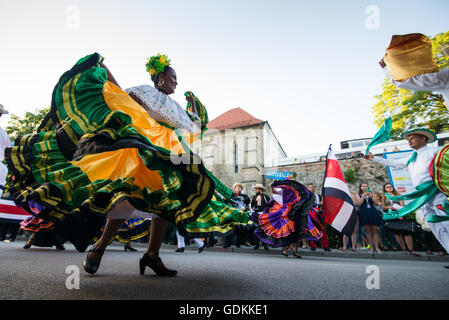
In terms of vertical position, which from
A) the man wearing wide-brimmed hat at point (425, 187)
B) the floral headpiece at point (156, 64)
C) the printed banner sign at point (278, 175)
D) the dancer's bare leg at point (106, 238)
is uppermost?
the printed banner sign at point (278, 175)

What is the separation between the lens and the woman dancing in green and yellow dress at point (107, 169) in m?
1.68

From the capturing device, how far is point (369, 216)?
277 inches

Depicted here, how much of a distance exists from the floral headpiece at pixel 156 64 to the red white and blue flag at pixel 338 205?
3.78 meters

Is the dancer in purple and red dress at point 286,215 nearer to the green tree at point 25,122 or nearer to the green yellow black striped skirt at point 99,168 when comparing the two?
the green yellow black striped skirt at point 99,168

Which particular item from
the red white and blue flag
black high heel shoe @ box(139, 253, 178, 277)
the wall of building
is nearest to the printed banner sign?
the wall of building

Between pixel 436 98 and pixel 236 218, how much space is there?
59.4 feet

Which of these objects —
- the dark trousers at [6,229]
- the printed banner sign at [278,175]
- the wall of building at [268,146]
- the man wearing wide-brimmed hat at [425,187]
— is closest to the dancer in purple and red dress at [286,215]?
the man wearing wide-brimmed hat at [425,187]

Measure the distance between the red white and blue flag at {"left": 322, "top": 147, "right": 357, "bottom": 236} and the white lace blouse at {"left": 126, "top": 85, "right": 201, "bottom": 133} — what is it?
3.38 metres

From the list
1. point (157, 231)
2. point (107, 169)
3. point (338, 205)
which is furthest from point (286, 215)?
point (107, 169)

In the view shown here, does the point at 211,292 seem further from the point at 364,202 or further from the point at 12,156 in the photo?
A: the point at 364,202

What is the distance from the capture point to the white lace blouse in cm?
254
